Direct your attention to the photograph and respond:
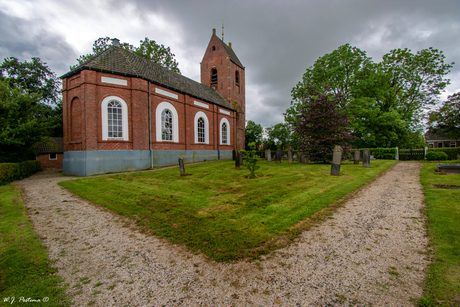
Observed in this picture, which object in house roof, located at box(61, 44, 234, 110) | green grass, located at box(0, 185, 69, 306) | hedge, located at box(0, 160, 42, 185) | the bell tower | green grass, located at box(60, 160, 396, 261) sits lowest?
green grass, located at box(0, 185, 69, 306)

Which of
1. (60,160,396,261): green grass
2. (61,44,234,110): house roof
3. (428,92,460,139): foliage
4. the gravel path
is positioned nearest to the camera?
the gravel path

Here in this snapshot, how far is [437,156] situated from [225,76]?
2344 cm

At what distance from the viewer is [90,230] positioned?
412cm

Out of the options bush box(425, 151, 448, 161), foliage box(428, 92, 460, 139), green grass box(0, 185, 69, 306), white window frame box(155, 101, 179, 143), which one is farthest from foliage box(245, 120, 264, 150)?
green grass box(0, 185, 69, 306)

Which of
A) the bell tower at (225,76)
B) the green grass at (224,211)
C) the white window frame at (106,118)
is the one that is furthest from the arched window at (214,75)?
the green grass at (224,211)

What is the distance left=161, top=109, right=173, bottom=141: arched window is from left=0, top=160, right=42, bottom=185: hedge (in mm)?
8756

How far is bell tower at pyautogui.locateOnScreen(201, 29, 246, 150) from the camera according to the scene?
A: 26.2 m

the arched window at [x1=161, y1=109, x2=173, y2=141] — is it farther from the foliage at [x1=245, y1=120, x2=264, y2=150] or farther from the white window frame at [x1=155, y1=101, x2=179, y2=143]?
the foliage at [x1=245, y1=120, x2=264, y2=150]

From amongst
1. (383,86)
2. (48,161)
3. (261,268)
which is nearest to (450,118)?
(383,86)

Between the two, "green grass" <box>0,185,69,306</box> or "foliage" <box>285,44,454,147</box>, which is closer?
"green grass" <box>0,185,69,306</box>

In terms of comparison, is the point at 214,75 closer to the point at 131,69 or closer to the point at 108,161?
the point at 131,69

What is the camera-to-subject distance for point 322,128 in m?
15.3

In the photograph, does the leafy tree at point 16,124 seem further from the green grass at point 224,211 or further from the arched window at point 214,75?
the arched window at point 214,75

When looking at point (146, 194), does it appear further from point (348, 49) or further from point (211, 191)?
point (348, 49)
